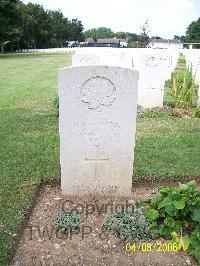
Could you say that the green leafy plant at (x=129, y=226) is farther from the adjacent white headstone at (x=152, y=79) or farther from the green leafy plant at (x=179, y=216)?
the adjacent white headstone at (x=152, y=79)

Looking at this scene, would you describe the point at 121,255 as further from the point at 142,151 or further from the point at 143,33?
the point at 143,33

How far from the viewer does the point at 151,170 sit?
16.7 feet

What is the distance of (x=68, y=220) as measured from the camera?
3.79m

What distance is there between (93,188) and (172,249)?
124cm

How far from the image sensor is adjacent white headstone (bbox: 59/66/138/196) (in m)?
3.84

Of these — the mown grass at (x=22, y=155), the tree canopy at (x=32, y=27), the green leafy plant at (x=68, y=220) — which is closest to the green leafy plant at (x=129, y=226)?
the green leafy plant at (x=68, y=220)

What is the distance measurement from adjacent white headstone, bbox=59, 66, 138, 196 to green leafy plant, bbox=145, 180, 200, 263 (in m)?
0.70
